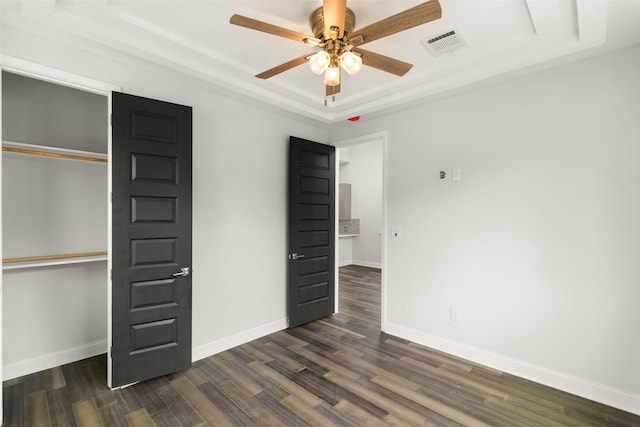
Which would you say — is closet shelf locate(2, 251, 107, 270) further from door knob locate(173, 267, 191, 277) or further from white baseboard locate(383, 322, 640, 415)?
white baseboard locate(383, 322, 640, 415)

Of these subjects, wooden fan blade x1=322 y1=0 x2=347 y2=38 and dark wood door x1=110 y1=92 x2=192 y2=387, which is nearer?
wooden fan blade x1=322 y1=0 x2=347 y2=38

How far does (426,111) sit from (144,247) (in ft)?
10.5

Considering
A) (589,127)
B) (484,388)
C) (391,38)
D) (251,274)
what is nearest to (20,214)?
(251,274)

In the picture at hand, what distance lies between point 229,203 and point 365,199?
5515 mm

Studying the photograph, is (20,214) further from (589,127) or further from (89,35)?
(589,127)

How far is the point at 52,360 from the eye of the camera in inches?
117

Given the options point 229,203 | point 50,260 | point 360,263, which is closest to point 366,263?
point 360,263

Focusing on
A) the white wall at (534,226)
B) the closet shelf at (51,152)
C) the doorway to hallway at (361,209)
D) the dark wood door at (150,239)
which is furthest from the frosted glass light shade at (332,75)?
the doorway to hallway at (361,209)

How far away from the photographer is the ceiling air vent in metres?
2.46

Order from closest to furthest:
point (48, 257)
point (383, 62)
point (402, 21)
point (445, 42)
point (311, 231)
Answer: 1. point (402, 21)
2. point (383, 62)
3. point (445, 42)
4. point (48, 257)
5. point (311, 231)

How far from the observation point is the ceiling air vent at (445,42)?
246 cm

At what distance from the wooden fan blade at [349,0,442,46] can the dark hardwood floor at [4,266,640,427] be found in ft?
8.55

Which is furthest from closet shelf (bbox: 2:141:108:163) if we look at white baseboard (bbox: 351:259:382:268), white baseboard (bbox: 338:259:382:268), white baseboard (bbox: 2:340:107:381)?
white baseboard (bbox: 351:259:382:268)

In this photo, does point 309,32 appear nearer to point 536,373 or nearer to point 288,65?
point 288,65
